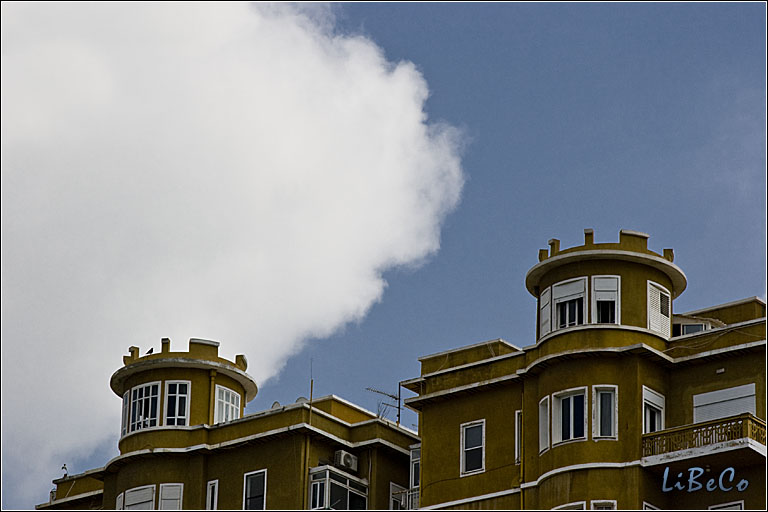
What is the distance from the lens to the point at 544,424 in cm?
6825

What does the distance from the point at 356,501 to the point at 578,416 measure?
12.0 m

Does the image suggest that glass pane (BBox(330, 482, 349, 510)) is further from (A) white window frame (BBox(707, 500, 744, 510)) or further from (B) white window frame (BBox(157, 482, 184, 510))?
(A) white window frame (BBox(707, 500, 744, 510))

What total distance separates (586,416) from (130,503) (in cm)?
2033

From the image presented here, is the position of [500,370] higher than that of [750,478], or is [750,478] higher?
[500,370]

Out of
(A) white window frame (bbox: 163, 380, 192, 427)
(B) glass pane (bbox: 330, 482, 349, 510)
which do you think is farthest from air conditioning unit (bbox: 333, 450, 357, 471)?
Answer: (A) white window frame (bbox: 163, 380, 192, 427)

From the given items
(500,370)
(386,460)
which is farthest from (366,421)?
(500,370)

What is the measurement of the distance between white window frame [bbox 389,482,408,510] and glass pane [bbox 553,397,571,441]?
9.59m

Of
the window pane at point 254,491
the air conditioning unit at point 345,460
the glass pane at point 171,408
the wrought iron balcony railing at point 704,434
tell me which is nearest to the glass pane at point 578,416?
the wrought iron balcony railing at point 704,434

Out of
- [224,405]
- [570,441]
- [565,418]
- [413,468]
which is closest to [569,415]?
[565,418]

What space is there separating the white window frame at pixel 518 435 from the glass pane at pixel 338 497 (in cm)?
843

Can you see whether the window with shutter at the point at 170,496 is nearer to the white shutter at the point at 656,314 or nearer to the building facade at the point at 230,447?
the building facade at the point at 230,447

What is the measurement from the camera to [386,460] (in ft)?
251

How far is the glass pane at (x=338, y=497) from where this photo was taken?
74062 mm

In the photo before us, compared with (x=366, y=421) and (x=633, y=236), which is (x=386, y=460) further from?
(x=633, y=236)
